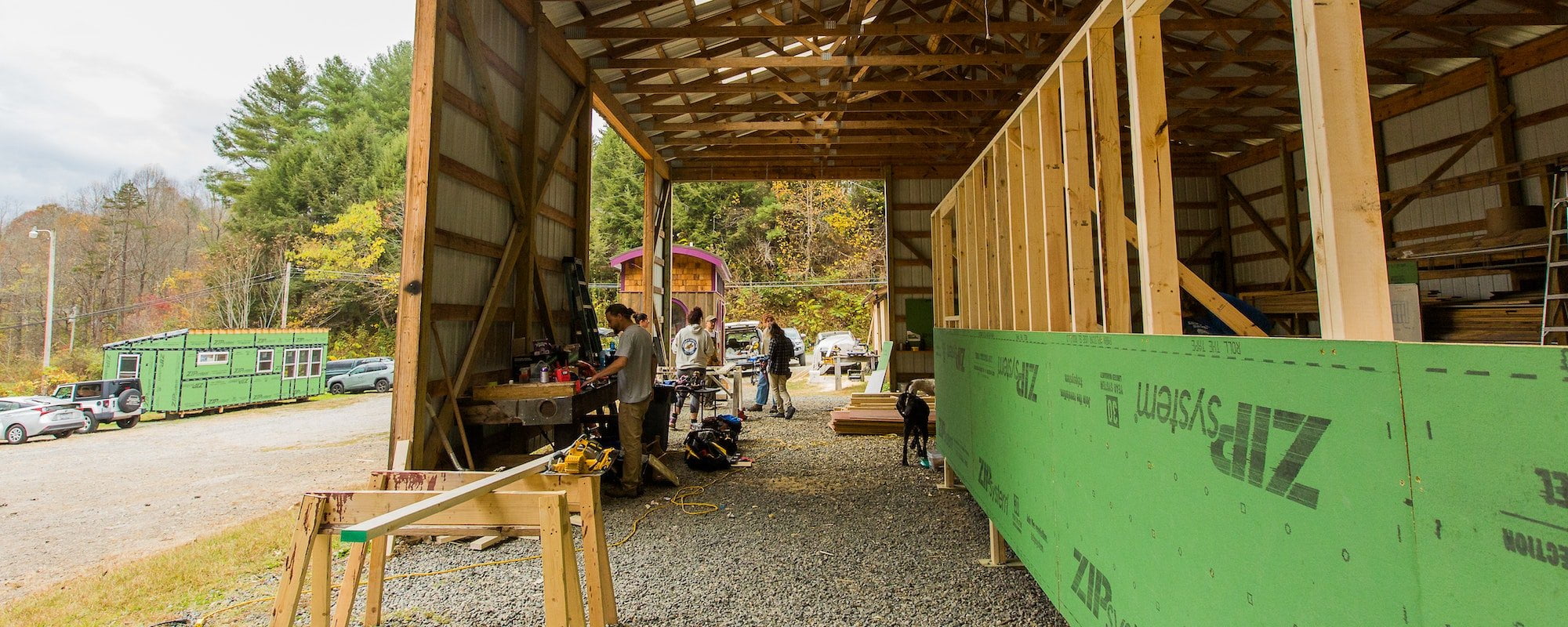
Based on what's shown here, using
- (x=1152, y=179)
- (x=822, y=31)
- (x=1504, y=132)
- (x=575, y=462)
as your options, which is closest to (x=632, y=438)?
(x=575, y=462)

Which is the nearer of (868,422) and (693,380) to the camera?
(693,380)

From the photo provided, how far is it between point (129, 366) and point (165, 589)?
1654 centimetres

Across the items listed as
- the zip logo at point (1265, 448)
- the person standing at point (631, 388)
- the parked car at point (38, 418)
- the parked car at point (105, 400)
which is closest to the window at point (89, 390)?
the parked car at point (105, 400)

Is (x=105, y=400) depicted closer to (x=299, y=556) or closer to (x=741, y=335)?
(x=741, y=335)

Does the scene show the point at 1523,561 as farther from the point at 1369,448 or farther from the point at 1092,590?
the point at 1092,590

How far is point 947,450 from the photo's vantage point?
5473 millimetres

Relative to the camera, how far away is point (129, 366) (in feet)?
48.7

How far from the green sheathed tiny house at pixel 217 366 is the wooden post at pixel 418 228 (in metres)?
16.1

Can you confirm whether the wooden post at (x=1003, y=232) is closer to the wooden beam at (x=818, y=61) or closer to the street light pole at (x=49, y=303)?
the wooden beam at (x=818, y=61)

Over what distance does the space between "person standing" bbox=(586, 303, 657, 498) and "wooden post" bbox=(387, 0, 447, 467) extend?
145 centimetres

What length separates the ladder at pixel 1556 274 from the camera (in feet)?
18.7

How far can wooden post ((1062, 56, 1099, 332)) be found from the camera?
284cm

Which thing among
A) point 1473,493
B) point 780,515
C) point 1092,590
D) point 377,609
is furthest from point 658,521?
point 1473,493

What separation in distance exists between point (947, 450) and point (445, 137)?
5224 millimetres
